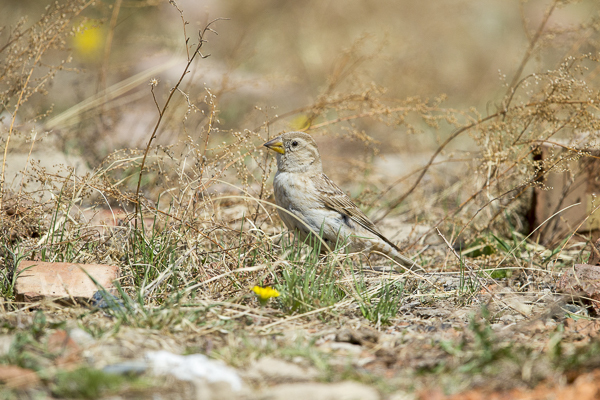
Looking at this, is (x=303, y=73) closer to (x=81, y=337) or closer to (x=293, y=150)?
(x=293, y=150)

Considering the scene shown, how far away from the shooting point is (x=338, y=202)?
506 cm

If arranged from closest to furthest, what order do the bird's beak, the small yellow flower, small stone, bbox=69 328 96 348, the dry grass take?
1. small stone, bbox=69 328 96 348
2. the dry grass
3. the small yellow flower
4. the bird's beak

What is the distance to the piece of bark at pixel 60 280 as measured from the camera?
3307mm

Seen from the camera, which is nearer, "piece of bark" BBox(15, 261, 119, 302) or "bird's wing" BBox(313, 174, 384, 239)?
"piece of bark" BBox(15, 261, 119, 302)

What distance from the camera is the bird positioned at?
189 inches

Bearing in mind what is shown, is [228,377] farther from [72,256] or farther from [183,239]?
[72,256]

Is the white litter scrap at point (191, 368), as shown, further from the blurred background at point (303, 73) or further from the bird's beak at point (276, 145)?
the bird's beak at point (276, 145)

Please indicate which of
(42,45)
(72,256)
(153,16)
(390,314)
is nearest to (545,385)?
(390,314)

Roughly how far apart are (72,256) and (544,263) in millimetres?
3692

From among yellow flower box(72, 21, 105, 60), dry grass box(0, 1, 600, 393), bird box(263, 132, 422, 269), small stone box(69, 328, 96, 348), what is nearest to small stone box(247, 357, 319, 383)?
dry grass box(0, 1, 600, 393)

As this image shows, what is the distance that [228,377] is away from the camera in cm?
242

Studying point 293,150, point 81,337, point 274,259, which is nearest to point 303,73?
point 293,150

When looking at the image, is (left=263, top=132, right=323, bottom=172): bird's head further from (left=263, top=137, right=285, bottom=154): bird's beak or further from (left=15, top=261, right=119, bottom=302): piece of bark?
(left=15, top=261, right=119, bottom=302): piece of bark

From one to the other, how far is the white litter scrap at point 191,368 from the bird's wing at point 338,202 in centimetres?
255
